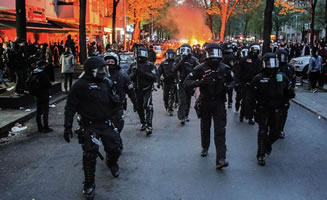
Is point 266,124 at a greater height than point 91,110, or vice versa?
point 91,110

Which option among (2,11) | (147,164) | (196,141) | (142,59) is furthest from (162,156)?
(2,11)

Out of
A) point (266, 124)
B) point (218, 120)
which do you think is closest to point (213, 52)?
point (218, 120)

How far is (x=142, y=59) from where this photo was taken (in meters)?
8.41

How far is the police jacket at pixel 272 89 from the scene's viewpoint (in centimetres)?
598

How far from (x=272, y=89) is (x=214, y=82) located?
998 millimetres

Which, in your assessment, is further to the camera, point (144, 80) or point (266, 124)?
point (144, 80)

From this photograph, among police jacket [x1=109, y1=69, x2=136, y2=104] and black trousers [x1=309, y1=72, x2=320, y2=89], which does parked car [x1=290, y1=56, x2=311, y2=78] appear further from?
police jacket [x1=109, y1=69, x2=136, y2=104]

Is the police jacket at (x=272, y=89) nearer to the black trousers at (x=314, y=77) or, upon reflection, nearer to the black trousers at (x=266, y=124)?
the black trousers at (x=266, y=124)

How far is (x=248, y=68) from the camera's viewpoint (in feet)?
30.3

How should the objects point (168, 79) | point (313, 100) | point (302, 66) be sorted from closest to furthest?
point (168, 79)
point (313, 100)
point (302, 66)

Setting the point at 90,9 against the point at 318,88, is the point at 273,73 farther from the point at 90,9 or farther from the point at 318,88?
the point at 90,9

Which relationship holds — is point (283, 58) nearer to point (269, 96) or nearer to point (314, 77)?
point (269, 96)

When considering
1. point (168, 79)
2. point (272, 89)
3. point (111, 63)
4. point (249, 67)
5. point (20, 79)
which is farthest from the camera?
point (20, 79)

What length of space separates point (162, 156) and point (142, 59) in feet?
8.86
